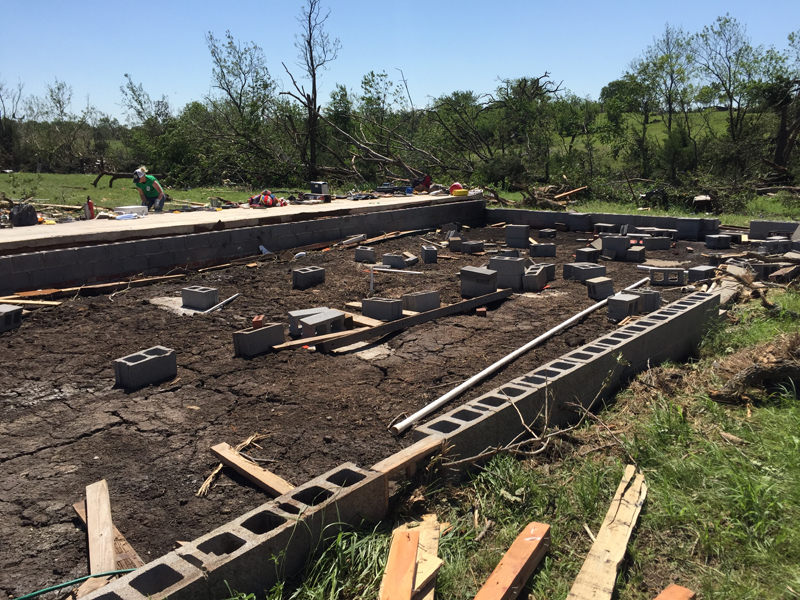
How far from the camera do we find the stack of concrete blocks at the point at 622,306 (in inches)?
263

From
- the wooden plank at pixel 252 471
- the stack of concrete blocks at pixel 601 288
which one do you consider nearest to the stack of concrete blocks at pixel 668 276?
the stack of concrete blocks at pixel 601 288

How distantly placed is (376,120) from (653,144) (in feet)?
37.2

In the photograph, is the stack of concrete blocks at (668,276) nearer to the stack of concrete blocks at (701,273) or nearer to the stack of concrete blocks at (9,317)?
the stack of concrete blocks at (701,273)

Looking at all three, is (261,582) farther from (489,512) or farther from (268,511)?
(489,512)

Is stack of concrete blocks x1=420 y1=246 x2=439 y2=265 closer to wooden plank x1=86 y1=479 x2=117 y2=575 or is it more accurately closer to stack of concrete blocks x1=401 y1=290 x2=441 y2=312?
stack of concrete blocks x1=401 y1=290 x2=441 y2=312

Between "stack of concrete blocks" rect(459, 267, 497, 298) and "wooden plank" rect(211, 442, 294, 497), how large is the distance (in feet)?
15.1

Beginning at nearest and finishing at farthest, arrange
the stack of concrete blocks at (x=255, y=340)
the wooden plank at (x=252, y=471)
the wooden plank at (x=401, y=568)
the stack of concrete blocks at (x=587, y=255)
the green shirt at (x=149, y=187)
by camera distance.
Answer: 1. the wooden plank at (x=401, y=568)
2. the wooden plank at (x=252, y=471)
3. the stack of concrete blocks at (x=255, y=340)
4. the stack of concrete blocks at (x=587, y=255)
5. the green shirt at (x=149, y=187)

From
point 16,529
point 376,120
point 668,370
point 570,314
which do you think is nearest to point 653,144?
point 376,120

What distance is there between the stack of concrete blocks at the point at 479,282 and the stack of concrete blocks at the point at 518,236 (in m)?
4.39

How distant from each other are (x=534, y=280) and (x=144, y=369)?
5249 millimetres

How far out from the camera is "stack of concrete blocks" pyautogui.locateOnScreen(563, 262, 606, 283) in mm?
8562

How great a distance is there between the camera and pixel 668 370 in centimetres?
529

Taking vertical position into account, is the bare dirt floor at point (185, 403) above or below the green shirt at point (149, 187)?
below

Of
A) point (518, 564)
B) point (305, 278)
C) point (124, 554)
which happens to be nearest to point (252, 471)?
point (124, 554)
